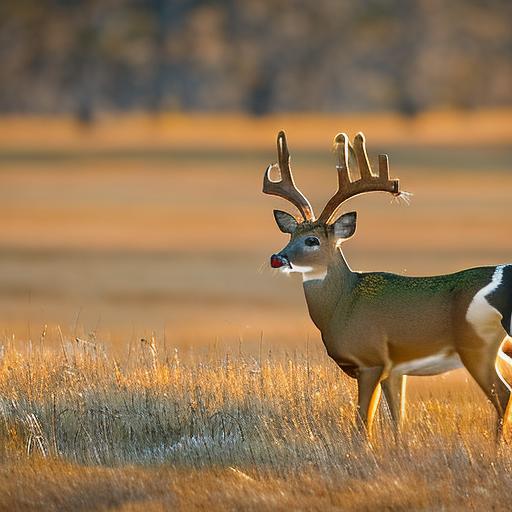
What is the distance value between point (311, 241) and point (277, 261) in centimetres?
27

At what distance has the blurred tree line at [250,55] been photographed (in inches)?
2699

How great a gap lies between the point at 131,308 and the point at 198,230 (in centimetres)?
1192

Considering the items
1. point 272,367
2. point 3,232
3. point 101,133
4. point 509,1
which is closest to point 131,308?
point 3,232

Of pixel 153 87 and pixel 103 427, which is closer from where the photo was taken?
pixel 103 427

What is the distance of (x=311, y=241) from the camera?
845 cm

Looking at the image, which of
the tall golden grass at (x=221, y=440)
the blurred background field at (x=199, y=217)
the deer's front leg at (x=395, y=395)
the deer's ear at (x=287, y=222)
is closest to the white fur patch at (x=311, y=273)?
the deer's ear at (x=287, y=222)

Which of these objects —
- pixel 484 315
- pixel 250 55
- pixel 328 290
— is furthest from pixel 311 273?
pixel 250 55

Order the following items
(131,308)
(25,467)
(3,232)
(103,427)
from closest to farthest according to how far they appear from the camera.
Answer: (25,467) < (103,427) < (131,308) < (3,232)

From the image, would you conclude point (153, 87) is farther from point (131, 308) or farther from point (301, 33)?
point (131, 308)

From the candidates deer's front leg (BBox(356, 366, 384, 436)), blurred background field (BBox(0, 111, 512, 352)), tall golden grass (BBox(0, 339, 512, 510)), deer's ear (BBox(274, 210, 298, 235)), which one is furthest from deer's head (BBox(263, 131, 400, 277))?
blurred background field (BBox(0, 111, 512, 352))

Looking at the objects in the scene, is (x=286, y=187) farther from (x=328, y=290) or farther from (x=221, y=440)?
(x=221, y=440)

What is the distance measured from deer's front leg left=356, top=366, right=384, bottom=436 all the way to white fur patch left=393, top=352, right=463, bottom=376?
12cm

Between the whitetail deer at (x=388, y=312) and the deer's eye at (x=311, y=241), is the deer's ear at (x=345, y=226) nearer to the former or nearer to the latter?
the whitetail deer at (x=388, y=312)

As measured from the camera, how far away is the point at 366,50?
70875 mm
